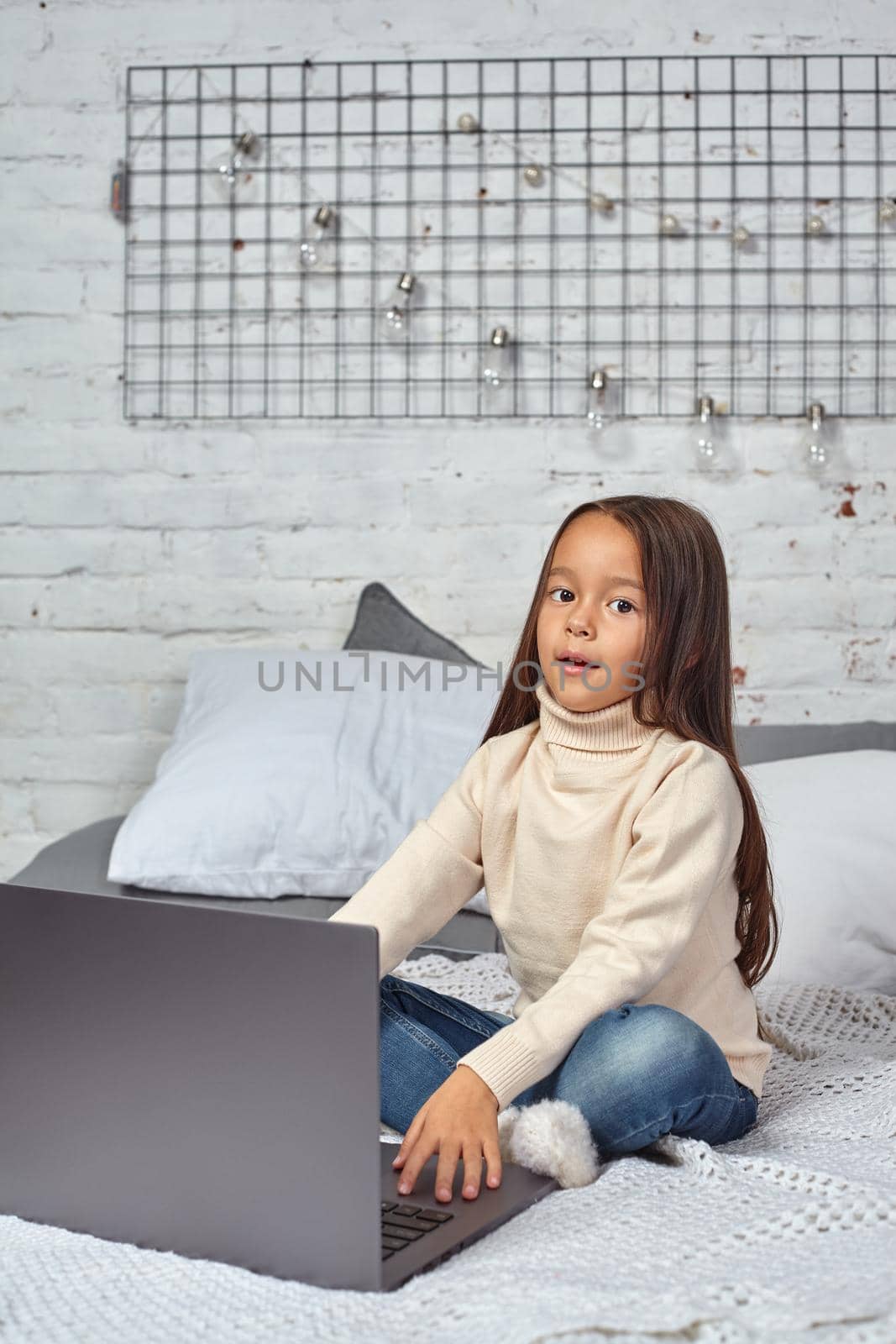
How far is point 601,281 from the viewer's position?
1956mm

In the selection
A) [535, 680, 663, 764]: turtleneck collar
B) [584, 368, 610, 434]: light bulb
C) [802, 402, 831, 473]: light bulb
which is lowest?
[535, 680, 663, 764]: turtleneck collar

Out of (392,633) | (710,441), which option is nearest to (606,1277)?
(392,633)

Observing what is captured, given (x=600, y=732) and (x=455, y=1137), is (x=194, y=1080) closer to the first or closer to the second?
(x=455, y=1137)

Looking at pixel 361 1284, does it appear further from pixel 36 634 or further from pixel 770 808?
pixel 36 634

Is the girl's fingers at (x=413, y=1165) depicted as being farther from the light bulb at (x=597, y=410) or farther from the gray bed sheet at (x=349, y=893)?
the light bulb at (x=597, y=410)

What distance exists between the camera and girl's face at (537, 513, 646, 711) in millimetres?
1013

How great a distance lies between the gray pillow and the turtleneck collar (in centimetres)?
74

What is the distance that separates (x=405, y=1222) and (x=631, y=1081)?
19 cm

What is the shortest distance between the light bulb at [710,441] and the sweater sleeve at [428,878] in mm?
985

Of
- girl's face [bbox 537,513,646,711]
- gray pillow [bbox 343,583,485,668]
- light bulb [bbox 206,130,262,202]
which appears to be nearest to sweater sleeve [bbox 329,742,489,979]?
girl's face [bbox 537,513,646,711]

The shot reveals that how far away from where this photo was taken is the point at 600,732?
3.40ft

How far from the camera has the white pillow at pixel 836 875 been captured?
4.41 feet

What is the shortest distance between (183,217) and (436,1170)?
163cm

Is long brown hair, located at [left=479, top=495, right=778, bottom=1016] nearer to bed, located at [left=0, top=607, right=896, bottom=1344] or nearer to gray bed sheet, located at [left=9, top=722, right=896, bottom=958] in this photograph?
bed, located at [left=0, top=607, right=896, bottom=1344]
